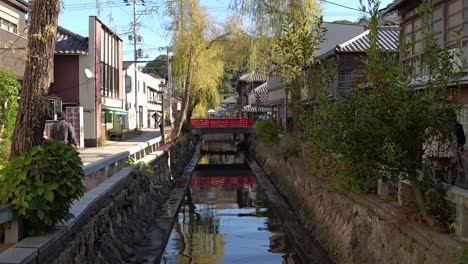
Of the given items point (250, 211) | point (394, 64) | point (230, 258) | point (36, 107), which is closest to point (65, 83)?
point (250, 211)

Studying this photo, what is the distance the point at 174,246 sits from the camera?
12.2 metres

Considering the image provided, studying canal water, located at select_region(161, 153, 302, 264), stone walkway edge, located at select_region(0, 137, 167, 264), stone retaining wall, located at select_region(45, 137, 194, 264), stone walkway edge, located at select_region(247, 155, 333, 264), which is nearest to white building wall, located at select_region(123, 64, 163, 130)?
canal water, located at select_region(161, 153, 302, 264)

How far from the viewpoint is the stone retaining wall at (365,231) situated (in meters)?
6.06

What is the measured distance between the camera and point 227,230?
46.8 ft

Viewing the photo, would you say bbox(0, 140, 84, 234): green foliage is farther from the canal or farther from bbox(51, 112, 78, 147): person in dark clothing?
bbox(51, 112, 78, 147): person in dark clothing

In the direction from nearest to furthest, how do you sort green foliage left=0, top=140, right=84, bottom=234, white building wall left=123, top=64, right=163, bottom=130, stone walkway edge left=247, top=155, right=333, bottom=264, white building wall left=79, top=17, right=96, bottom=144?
green foliage left=0, top=140, right=84, bottom=234, stone walkway edge left=247, top=155, right=333, bottom=264, white building wall left=79, top=17, right=96, bottom=144, white building wall left=123, top=64, right=163, bottom=130

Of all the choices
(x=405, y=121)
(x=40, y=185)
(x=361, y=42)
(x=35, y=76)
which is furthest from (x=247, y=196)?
(x=40, y=185)

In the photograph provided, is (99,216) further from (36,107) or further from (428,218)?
(428,218)

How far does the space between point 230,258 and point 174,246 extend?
5.65 feet

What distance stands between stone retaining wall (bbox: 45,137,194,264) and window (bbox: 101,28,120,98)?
13824 mm

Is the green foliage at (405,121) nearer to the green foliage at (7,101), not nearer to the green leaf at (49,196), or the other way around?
the green leaf at (49,196)

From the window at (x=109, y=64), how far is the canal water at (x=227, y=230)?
989cm

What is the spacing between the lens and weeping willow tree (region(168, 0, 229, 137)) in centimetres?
2744

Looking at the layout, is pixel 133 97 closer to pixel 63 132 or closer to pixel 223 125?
pixel 223 125
